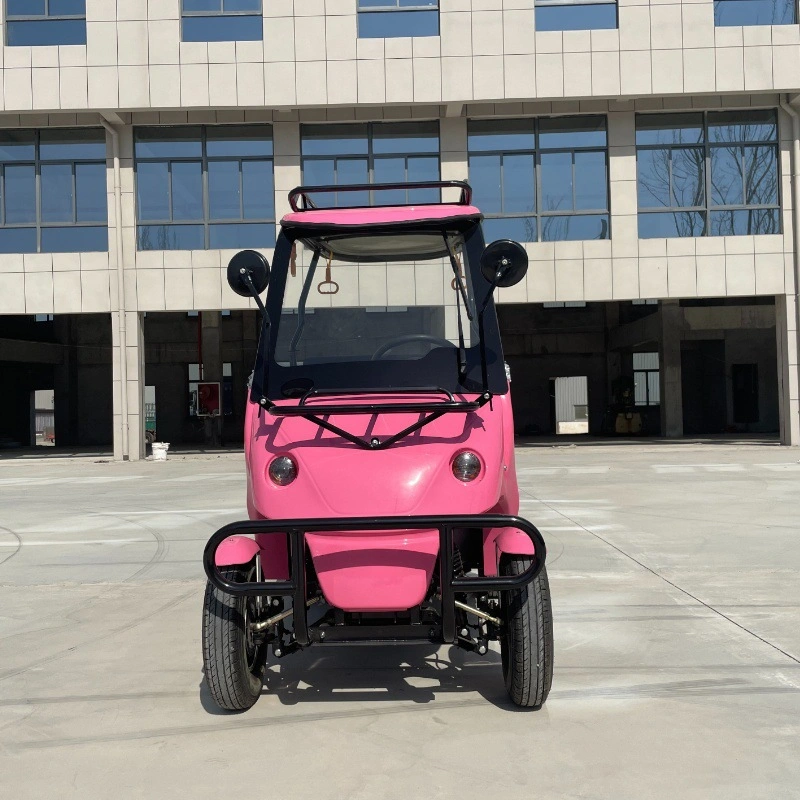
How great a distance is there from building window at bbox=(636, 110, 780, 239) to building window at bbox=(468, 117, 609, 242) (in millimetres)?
1099

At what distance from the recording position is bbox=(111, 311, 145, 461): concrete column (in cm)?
2344

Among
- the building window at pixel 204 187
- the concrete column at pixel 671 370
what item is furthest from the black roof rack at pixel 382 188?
the concrete column at pixel 671 370

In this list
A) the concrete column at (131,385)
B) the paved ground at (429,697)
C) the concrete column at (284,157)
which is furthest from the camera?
the concrete column at (131,385)

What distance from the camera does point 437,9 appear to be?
73.7 ft

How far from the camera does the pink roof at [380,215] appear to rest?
4.70m

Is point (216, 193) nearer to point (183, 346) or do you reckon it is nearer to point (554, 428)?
point (183, 346)

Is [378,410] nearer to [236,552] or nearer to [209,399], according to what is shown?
[236,552]

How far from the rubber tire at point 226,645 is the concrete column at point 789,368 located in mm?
21657

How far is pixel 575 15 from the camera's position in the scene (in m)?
22.6

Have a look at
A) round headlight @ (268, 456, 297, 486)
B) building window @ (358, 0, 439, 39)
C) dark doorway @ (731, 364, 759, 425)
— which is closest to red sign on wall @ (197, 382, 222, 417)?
building window @ (358, 0, 439, 39)

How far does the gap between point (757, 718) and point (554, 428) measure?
38071 millimetres

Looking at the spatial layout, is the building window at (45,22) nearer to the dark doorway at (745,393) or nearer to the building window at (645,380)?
the building window at (645,380)

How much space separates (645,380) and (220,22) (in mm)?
23802

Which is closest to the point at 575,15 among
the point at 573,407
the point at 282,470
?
the point at 282,470
